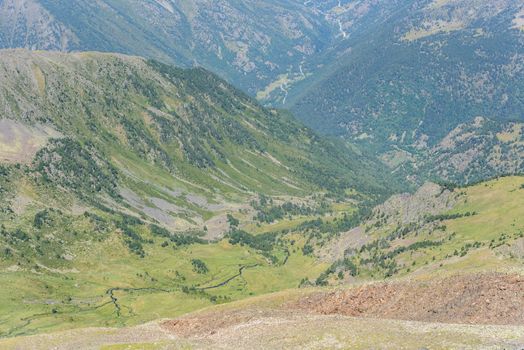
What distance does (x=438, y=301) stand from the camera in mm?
116438

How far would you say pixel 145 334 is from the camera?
11919 cm

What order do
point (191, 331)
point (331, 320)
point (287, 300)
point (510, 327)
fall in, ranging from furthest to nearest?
point (287, 300) → point (191, 331) → point (331, 320) → point (510, 327)

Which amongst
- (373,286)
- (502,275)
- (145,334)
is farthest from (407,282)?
(145,334)

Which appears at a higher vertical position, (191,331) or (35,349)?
(191,331)

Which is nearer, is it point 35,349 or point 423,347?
point 423,347

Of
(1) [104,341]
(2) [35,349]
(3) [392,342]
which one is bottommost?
(2) [35,349]

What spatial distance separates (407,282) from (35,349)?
66708mm

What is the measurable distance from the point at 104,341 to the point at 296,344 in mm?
37841

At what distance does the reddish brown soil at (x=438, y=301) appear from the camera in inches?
4141

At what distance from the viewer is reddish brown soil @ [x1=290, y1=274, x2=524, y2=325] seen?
345ft

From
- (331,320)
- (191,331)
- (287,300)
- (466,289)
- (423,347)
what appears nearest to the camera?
(423,347)

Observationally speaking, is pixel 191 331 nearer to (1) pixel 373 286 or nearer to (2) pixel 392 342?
(1) pixel 373 286

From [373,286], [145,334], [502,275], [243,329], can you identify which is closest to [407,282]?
[373,286]

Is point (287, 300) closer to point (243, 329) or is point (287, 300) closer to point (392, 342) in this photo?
point (243, 329)
